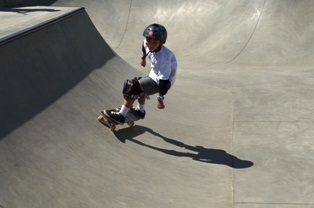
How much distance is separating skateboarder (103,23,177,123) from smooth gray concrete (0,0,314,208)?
53cm

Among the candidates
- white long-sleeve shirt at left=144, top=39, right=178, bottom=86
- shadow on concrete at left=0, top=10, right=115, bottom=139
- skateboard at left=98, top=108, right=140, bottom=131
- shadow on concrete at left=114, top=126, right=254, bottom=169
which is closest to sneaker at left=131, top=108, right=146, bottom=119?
skateboard at left=98, top=108, right=140, bottom=131

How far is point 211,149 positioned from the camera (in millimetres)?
5984

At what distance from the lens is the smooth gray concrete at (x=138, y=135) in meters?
4.34

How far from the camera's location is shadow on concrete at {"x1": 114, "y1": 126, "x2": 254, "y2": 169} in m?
5.57

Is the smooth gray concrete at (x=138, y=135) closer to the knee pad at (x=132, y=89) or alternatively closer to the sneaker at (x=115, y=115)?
the sneaker at (x=115, y=115)

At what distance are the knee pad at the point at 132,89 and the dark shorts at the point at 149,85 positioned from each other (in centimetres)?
10

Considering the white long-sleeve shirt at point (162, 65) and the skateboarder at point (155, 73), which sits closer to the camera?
the skateboarder at point (155, 73)

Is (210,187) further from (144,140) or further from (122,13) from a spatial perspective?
(122,13)

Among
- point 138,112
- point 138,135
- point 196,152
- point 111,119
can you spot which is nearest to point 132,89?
point 138,112

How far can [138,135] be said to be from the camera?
602 centimetres

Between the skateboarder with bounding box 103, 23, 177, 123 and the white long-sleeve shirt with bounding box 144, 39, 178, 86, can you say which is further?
the white long-sleeve shirt with bounding box 144, 39, 178, 86

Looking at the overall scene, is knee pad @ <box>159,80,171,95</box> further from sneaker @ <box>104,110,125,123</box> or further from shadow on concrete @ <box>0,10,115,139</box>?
shadow on concrete @ <box>0,10,115,139</box>

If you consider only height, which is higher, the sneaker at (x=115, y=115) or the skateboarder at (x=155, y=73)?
the skateboarder at (x=155, y=73)

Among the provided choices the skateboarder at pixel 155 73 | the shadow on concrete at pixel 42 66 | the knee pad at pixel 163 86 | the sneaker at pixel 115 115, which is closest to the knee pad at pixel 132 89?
the skateboarder at pixel 155 73
